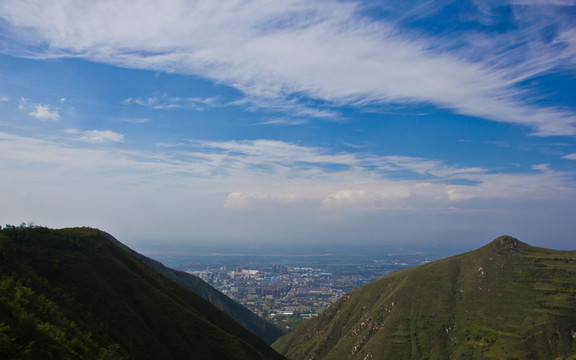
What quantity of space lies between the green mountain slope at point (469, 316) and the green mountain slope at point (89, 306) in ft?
340

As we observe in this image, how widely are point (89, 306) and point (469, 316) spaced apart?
167 meters

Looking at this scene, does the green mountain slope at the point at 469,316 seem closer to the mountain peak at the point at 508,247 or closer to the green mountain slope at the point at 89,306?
the mountain peak at the point at 508,247

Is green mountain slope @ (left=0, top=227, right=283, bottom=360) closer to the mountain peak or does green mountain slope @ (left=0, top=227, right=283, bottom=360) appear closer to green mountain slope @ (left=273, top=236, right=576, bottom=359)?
green mountain slope @ (left=273, top=236, right=576, bottom=359)

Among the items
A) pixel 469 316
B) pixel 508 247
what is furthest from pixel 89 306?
pixel 508 247

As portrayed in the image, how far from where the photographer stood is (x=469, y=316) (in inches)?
6245

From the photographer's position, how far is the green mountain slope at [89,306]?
44.7 metres

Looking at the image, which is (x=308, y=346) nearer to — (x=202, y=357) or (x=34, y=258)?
(x=202, y=357)

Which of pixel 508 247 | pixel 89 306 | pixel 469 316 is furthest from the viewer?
pixel 508 247

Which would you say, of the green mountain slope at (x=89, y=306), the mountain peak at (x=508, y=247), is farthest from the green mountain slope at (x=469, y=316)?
the green mountain slope at (x=89, y=306)

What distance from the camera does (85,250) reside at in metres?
78.8

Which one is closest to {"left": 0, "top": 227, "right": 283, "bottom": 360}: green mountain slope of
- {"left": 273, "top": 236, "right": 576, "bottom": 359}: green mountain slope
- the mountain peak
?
{"left": 273, "top": 236, "right": 576, "bottom": 359}: green mountain slope

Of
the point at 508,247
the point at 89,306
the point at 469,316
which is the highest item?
the point at 508,247

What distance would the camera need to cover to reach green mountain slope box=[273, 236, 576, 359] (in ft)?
456

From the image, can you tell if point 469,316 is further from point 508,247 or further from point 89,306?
point 89,306
